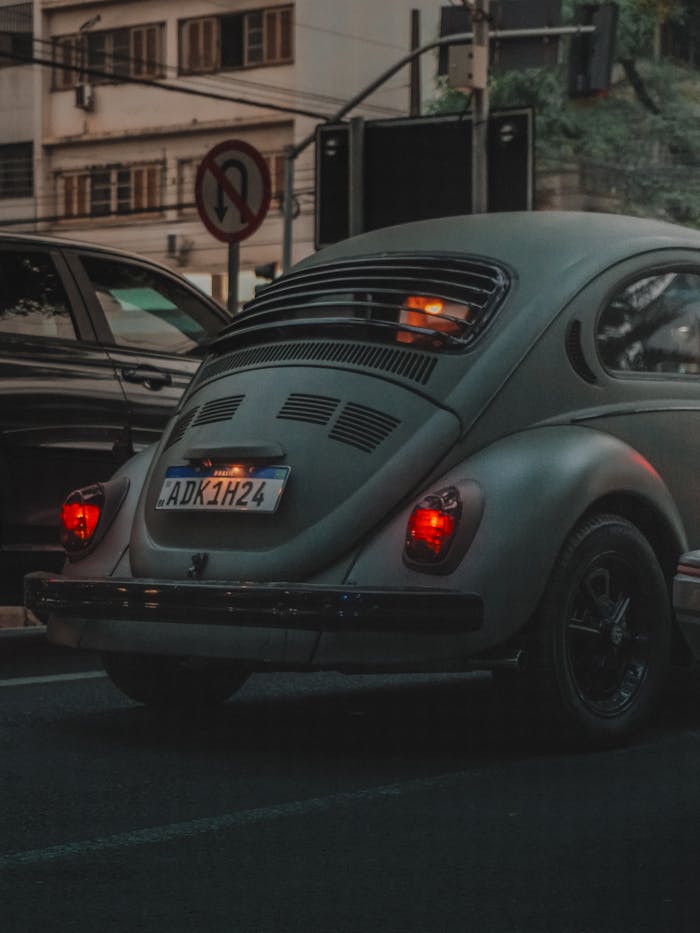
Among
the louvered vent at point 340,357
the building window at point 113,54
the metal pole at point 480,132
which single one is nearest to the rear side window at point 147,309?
the louvered vent at point 340,357

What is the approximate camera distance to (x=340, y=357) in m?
6.34

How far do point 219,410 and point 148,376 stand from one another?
2338 millimetres

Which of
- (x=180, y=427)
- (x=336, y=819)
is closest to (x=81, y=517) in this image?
(x=180, y=427)

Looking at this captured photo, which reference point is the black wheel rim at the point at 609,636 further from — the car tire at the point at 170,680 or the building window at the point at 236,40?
the building window at the point at 236,40

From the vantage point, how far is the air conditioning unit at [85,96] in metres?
47.8

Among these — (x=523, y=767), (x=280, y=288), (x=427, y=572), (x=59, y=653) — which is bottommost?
(x=59, y=653)

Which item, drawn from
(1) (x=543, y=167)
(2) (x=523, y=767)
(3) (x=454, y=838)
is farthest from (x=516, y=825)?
(1) (x=543, y=167)

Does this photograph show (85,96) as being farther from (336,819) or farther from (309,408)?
(336,819)

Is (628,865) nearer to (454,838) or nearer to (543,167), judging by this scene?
(454,838)

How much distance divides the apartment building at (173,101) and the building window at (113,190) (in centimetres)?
3

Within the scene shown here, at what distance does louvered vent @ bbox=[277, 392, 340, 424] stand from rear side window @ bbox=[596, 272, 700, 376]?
93 centimetres

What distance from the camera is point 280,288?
7.02 metres

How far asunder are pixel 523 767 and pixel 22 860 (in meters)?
1.77

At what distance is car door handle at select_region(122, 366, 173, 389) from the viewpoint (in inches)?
342
